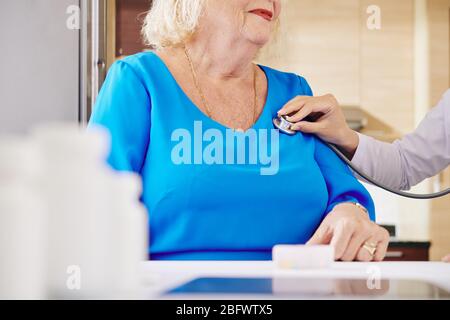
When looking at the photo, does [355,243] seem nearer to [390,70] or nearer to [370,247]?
[370,247]

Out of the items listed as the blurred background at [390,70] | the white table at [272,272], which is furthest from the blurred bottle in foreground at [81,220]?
the blurred background at [390,70]

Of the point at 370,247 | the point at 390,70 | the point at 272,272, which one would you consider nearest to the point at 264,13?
the point at 370,247

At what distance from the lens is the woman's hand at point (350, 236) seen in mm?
687

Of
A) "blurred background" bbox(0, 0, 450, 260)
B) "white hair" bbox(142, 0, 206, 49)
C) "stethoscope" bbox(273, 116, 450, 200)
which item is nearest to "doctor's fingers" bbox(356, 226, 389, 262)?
"stethoscope" bbox(273, 116, 450, 200)

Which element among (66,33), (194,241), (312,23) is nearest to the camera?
(194,241)

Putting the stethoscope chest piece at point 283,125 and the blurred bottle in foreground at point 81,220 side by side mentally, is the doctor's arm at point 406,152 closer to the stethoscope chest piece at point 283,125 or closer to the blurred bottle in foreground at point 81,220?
the stethoscope chest piece at point 283,125

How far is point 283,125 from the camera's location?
78 centimetres

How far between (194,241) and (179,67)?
23cm

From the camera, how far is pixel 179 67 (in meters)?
0.80

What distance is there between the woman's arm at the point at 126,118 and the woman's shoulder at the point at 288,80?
20cm
